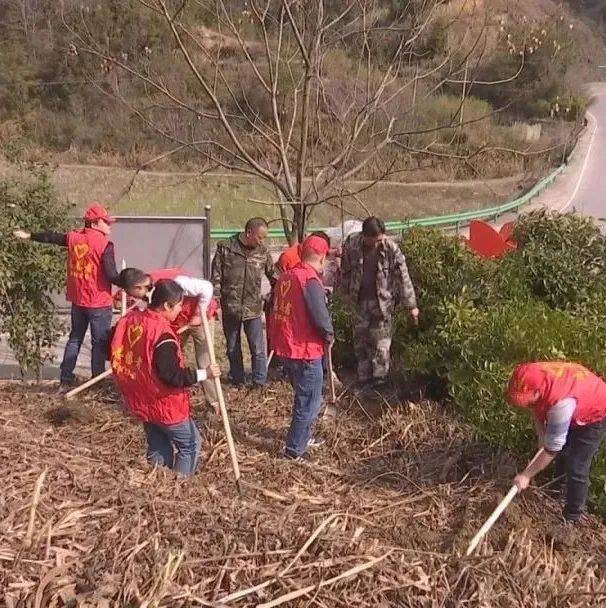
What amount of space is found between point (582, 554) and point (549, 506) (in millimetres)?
415

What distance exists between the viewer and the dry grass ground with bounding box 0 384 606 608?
338 cm

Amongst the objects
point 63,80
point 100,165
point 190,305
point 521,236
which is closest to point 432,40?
point 521,236

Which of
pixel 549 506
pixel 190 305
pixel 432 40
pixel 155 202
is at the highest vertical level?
pixel 432 40

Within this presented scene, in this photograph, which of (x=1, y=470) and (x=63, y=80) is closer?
(x=1, y=470)

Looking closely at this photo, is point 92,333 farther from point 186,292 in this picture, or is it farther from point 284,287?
point 284,287

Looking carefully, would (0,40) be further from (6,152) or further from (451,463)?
(451,463)

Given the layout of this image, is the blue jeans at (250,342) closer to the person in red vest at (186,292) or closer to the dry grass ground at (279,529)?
the person in red vest at (186,292)

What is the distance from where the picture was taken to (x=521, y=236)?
668 cm

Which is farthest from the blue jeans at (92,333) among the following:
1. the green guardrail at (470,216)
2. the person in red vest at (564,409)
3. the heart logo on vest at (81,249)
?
the green guardrail at (470,216)

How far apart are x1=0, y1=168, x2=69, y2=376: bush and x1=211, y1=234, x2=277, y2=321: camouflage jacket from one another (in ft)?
6.38

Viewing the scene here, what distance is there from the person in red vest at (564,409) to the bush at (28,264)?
5.04 meters

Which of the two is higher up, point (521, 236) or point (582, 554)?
point (521, 236)

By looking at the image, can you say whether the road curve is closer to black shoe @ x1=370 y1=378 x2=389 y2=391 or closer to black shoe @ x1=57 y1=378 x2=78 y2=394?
black shoe @ x1=370 y1=378 x2=389 y2=391

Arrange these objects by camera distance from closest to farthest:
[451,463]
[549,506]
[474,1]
Answer: 1. [549,506]
2. [451,463]
3. [474,1]
